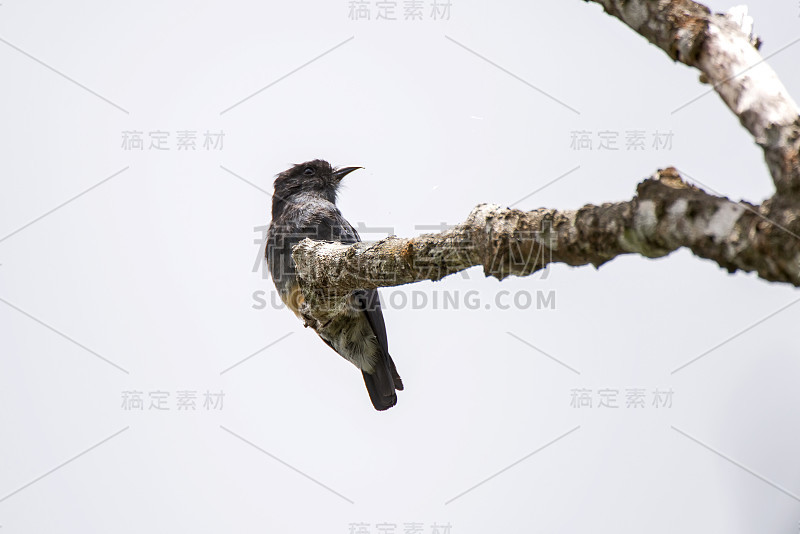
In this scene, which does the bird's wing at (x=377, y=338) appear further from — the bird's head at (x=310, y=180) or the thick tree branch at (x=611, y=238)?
the thick tree branch at (x=611, y=238)

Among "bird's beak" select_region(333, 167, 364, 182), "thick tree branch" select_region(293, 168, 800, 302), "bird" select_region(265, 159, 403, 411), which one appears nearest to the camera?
"thick tree branch" select_region(293, 168, 800, 302)

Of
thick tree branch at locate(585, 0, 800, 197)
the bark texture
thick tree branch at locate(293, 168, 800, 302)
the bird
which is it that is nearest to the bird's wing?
the bird

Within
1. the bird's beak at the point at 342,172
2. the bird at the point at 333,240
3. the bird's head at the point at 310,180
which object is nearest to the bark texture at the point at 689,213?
the bird at the point at 333,240

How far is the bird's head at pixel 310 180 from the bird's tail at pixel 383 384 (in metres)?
1.44

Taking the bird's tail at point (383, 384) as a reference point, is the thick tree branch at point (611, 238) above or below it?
above

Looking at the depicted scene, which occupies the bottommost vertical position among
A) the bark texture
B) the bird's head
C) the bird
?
the bird

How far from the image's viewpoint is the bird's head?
5.61 m

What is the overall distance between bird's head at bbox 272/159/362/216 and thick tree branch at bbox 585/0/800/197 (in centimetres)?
371

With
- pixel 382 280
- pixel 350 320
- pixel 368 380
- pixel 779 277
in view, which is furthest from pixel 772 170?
pixel 368 380

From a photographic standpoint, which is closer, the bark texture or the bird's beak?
the bark texture

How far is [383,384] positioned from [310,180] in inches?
69.2

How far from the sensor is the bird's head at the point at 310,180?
18.4ft

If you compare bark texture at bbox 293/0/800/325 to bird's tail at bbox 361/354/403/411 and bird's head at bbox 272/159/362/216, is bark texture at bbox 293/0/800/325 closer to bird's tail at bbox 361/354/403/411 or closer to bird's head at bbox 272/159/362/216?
bird's tail at bbox 361/354/403/411

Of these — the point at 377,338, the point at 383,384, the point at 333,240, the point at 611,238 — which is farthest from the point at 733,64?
the point at 383,384
